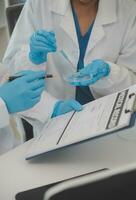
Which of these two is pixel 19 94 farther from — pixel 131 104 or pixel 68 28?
pixel 68 28

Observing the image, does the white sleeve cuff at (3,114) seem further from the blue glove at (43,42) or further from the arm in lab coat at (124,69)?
the arm in lab coat at (124,69)

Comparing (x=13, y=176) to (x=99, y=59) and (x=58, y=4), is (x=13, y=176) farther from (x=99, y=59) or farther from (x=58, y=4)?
(x=58, y=4)

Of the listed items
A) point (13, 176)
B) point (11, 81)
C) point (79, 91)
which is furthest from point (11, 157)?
point (79, 91)

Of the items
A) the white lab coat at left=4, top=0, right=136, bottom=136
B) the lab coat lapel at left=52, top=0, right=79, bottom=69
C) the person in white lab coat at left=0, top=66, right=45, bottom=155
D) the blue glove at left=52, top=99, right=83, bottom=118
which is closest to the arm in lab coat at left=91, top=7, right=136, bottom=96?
the white lab coat at left=4, top=0, right=136, bottom=136

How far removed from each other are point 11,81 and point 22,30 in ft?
1.37

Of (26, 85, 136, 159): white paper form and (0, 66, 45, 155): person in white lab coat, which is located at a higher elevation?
(0, 66, 45, 155): person in white lab coat

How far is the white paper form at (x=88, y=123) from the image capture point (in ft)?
2.58

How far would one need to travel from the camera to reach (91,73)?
4.01 ft

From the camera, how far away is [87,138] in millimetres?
782

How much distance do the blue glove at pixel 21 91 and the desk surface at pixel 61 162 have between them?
13 centimetres

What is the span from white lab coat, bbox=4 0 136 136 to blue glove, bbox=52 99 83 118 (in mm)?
173

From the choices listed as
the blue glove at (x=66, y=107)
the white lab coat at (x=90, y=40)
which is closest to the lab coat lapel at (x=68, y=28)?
the white lab coat at (x=90, y=40)

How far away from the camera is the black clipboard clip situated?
2.60ft

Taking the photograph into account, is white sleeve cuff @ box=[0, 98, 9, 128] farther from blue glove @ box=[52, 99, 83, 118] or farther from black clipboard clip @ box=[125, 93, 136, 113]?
black clipboard clip @ box=[125, 93, 136, 113]
